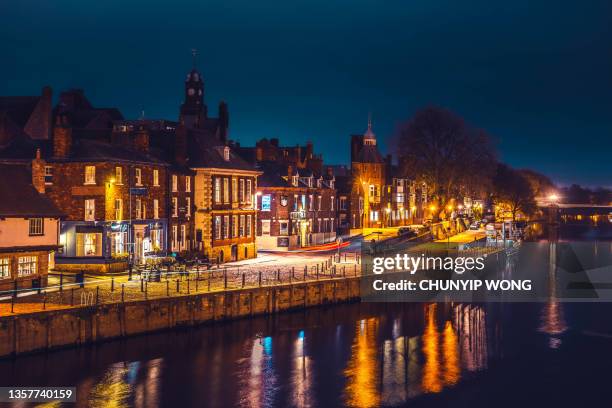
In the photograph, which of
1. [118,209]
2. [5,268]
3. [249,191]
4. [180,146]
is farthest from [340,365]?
[249,191]

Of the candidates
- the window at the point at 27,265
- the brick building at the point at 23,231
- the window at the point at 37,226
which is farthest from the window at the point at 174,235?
the window at the point at 27,265

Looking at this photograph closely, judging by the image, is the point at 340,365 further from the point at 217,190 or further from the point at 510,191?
the point at 510,191

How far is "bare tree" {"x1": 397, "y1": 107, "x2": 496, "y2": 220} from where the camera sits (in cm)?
11206

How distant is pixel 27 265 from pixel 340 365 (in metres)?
19.8

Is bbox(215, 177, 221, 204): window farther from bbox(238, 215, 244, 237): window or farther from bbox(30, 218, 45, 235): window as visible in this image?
bbox(30, 218, 45, 235): window

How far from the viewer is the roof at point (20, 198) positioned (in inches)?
1884

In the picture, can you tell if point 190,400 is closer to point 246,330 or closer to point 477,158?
point 246,330

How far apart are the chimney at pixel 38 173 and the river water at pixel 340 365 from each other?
1674cm

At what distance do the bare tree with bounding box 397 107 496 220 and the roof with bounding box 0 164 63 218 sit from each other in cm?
7030

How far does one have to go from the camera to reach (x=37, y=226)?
48.9 meters

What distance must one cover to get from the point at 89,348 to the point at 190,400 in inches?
318

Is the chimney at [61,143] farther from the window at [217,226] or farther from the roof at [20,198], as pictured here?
the window at [217,226]

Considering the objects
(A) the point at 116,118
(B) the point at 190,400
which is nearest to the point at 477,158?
(A) the point at 116,118

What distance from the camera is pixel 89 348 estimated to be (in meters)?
42.6
